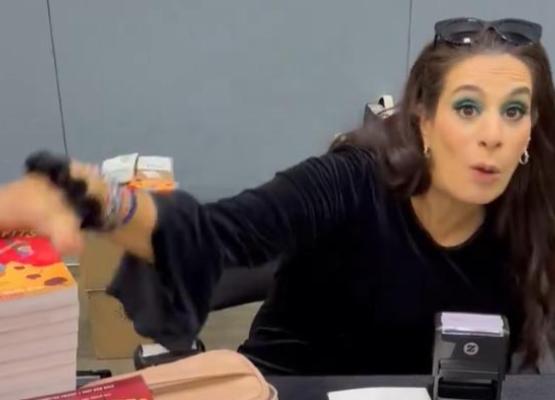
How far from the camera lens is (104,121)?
263 cm

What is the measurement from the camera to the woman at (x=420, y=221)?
123 cm

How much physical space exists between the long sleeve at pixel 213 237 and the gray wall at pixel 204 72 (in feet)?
4.29

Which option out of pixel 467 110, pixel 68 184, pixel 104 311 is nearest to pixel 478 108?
pixel 467 110

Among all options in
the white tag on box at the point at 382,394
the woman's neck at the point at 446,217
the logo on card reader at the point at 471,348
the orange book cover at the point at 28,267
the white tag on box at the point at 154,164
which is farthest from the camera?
the white tag on box at the point at 154,164

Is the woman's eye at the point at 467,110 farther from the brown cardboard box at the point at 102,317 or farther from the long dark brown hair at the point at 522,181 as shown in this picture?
the brown cardboard box at the point at 102,317

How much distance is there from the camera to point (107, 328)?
7.87 ft

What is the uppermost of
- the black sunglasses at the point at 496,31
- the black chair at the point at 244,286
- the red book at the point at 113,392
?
the black sunglasses at the point at 496,31

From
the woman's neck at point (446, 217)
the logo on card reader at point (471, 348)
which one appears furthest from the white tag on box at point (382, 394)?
the woman's neck at point (446, 217)

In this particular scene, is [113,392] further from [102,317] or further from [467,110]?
[102,317]

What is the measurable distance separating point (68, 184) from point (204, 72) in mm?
1721

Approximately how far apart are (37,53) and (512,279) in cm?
167

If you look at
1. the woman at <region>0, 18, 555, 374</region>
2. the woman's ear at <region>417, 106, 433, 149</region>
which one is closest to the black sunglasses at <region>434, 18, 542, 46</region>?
the woman at <region>0, 18, 555, 374</region>

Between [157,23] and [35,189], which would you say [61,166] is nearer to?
[35,189]

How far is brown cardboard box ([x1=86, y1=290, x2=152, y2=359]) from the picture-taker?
2391 mm
